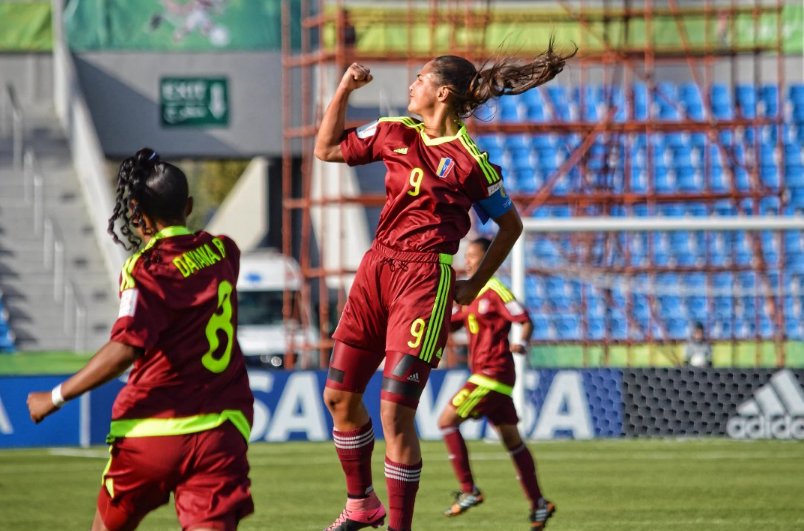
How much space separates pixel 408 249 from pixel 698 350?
12688 millimetres

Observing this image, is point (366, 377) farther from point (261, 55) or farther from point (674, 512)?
point (261, 55)

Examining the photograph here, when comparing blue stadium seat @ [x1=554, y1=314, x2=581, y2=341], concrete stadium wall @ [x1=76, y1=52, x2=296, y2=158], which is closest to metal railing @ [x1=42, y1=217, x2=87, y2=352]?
concrete stadium wall @ [x1=76, y1=52, x2=296, y2=158]

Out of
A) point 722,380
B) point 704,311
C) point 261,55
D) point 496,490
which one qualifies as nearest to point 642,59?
point 261,55

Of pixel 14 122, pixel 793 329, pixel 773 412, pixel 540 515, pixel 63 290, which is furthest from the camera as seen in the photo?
pixel 14 122

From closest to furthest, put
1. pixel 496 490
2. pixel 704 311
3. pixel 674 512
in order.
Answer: pixel 674 512
pixel 496 490
pixel 704 311

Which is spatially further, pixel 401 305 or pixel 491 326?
pixel 491 326

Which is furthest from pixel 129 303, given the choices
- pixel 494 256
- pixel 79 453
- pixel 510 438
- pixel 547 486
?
pixel 79 453

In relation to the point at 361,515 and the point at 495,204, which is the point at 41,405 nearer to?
the point at 361,515

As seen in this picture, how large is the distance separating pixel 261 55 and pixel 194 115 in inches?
73.9

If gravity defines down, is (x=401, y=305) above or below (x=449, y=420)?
above

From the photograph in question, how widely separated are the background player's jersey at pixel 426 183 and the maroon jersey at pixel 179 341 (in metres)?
1.73

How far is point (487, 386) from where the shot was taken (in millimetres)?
10688

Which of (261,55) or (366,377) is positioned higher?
(261,55)

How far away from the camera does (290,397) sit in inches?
666
